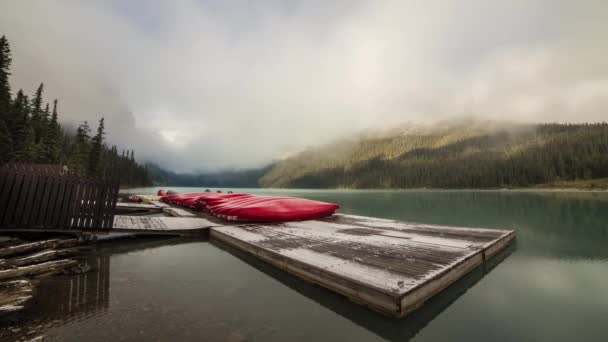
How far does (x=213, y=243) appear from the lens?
35.8ft

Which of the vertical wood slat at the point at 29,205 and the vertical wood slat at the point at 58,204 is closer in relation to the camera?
the vertical wood slat at the point at 29,205

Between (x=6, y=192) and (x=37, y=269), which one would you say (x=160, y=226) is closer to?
(x=6, y=192)

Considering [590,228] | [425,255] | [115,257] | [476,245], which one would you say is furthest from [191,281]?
[590,228]

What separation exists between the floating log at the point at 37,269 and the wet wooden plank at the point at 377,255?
4.70m

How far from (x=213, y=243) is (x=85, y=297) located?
577cm

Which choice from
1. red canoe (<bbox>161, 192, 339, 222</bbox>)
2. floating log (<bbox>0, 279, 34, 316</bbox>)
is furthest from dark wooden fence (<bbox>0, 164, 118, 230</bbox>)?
red canoe (<bbox>161, 192, 339, 222</bbox>)

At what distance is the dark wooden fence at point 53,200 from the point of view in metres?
7.76

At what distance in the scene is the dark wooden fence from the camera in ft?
25.5

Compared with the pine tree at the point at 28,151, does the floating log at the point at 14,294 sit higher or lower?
lower

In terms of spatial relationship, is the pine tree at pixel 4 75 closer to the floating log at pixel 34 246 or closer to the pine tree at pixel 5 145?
the pine tree at pixel 5 145

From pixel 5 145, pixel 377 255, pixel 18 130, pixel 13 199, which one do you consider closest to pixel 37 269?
pixel 13 199

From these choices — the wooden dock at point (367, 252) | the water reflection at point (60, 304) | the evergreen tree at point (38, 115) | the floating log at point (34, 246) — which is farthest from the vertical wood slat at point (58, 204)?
the evergreen tree at point (38, 115)

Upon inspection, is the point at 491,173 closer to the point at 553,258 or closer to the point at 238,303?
the point at 553,258

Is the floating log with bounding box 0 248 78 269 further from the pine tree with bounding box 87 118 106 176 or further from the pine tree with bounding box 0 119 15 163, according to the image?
the pine tree with bounding box 87 118 106 176
